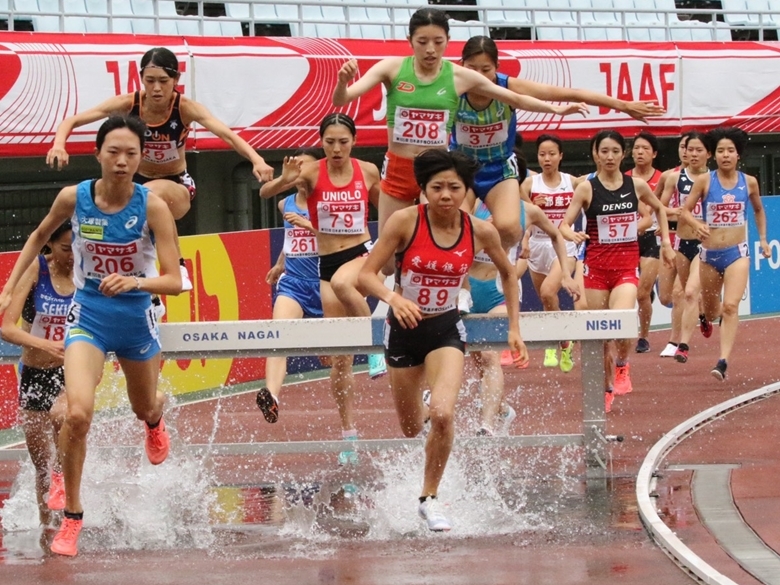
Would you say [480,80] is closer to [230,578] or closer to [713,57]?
[230,578]

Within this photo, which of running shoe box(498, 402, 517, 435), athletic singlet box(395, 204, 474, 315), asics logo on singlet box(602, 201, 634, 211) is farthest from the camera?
asics logo on singlet box(602, 201, 634, 211)

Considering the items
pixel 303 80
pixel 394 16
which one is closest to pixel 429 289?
pixel 303 80

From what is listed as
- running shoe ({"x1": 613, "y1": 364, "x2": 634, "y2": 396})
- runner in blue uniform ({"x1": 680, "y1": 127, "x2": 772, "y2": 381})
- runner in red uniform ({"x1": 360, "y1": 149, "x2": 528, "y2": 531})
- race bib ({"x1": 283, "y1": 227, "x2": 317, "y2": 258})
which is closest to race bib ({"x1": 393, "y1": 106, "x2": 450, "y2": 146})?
runner in red uniform ({"x1": 360, "y1": 149, "x2": 528, "y2": 531})

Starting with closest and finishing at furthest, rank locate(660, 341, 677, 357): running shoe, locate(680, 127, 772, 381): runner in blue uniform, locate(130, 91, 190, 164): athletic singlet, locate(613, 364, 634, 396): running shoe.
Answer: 1. locate(130, 91, 190, 164): athletic singlet
2. locate(613, 364, 634, 396): running shoe
3. locate(680, 127, 772, 381): runner in blue uniform
4. locate(660, 341, 677, 357): running shoe

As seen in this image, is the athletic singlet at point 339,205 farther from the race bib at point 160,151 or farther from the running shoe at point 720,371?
the running shoe at point 720,371

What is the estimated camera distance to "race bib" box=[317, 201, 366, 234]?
10.8 m

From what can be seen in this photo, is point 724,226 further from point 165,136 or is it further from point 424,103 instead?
point 165,136

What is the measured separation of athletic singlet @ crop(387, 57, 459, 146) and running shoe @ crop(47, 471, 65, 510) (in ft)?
9.57

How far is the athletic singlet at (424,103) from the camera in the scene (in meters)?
9.38

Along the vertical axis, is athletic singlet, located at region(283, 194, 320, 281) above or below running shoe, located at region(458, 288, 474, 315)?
above

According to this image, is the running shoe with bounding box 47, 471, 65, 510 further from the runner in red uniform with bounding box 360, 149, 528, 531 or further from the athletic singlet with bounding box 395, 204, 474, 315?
the athletic singlet with bounding box 395, 204, 474, 315

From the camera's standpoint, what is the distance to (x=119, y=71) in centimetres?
1772

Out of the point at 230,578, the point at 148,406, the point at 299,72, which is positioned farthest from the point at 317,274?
the point at 299,72

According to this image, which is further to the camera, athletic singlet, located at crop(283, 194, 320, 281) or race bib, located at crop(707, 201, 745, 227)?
race bib, located at crop(707, 201, 745, 227)
